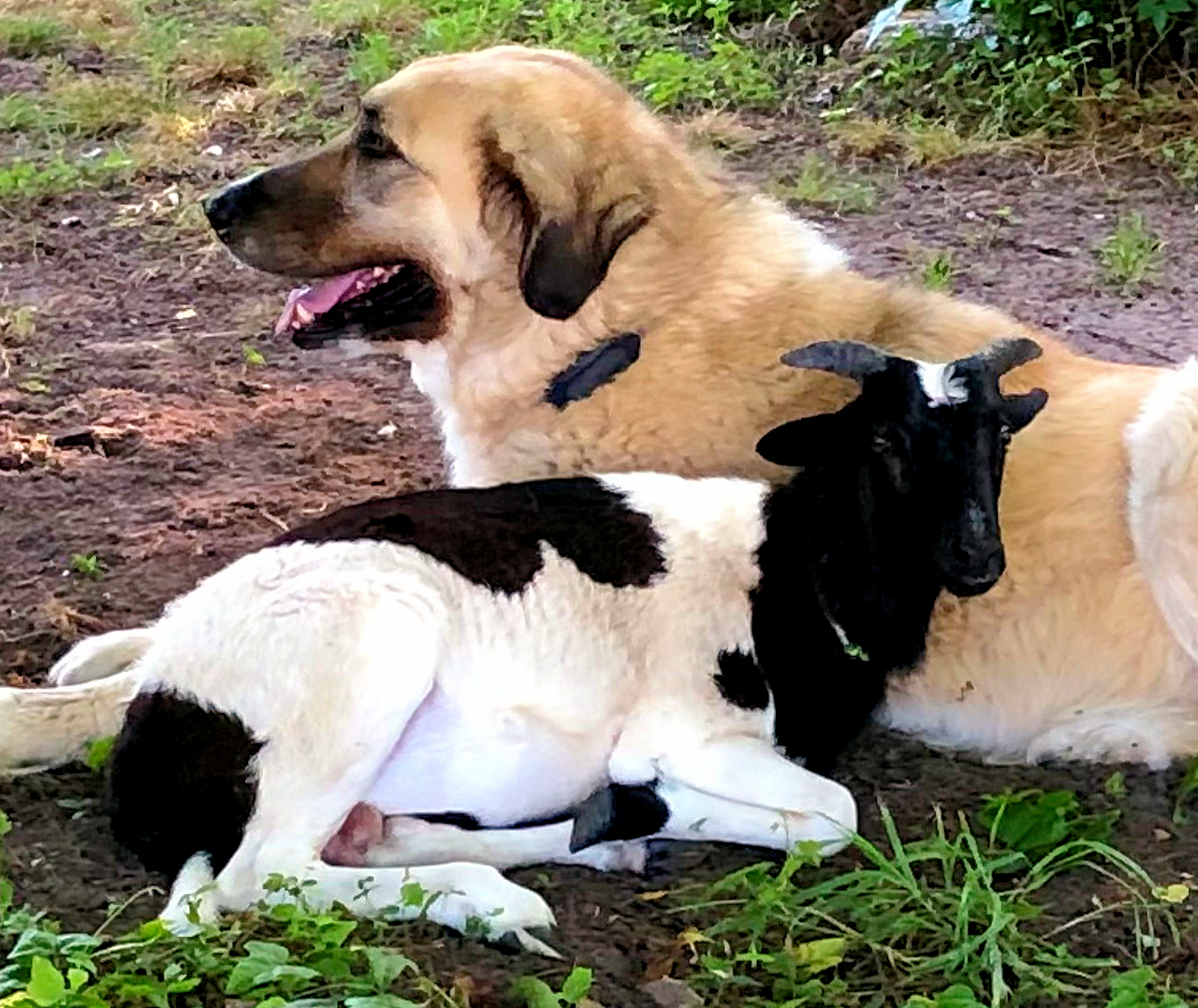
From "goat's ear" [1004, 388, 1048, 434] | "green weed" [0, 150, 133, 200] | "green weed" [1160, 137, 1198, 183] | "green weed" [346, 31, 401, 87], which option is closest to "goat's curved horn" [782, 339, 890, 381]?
"goat's ear" [1004, 388, 1048, 434]

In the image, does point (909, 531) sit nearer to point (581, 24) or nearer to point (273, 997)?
point (273, 997)

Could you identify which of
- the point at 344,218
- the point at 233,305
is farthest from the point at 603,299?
the point at 233,305

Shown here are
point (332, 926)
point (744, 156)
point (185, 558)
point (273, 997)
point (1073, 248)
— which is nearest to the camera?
point (273, 997)

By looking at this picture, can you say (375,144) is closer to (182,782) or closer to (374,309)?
(374,309)

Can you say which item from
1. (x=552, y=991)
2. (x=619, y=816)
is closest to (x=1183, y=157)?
(x=619, y=816)

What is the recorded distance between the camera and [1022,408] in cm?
345

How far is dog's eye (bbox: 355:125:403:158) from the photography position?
388 cm

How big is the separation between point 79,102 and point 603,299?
5.67 meters

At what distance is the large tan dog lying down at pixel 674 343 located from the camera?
3605 mm

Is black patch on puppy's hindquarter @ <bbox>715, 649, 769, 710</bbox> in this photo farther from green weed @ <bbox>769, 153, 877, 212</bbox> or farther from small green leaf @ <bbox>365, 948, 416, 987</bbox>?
green weed @ <bbox>769, 153, 877, 212</bbox>

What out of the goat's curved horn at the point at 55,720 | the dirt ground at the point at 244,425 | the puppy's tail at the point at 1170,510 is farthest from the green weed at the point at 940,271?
the goat's curved horn at the point at 55,720

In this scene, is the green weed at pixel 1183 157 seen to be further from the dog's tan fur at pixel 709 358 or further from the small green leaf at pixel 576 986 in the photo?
the small green leaf at pixel 576 986

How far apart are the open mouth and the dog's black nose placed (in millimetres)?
281

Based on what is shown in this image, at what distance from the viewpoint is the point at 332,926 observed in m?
2.87
